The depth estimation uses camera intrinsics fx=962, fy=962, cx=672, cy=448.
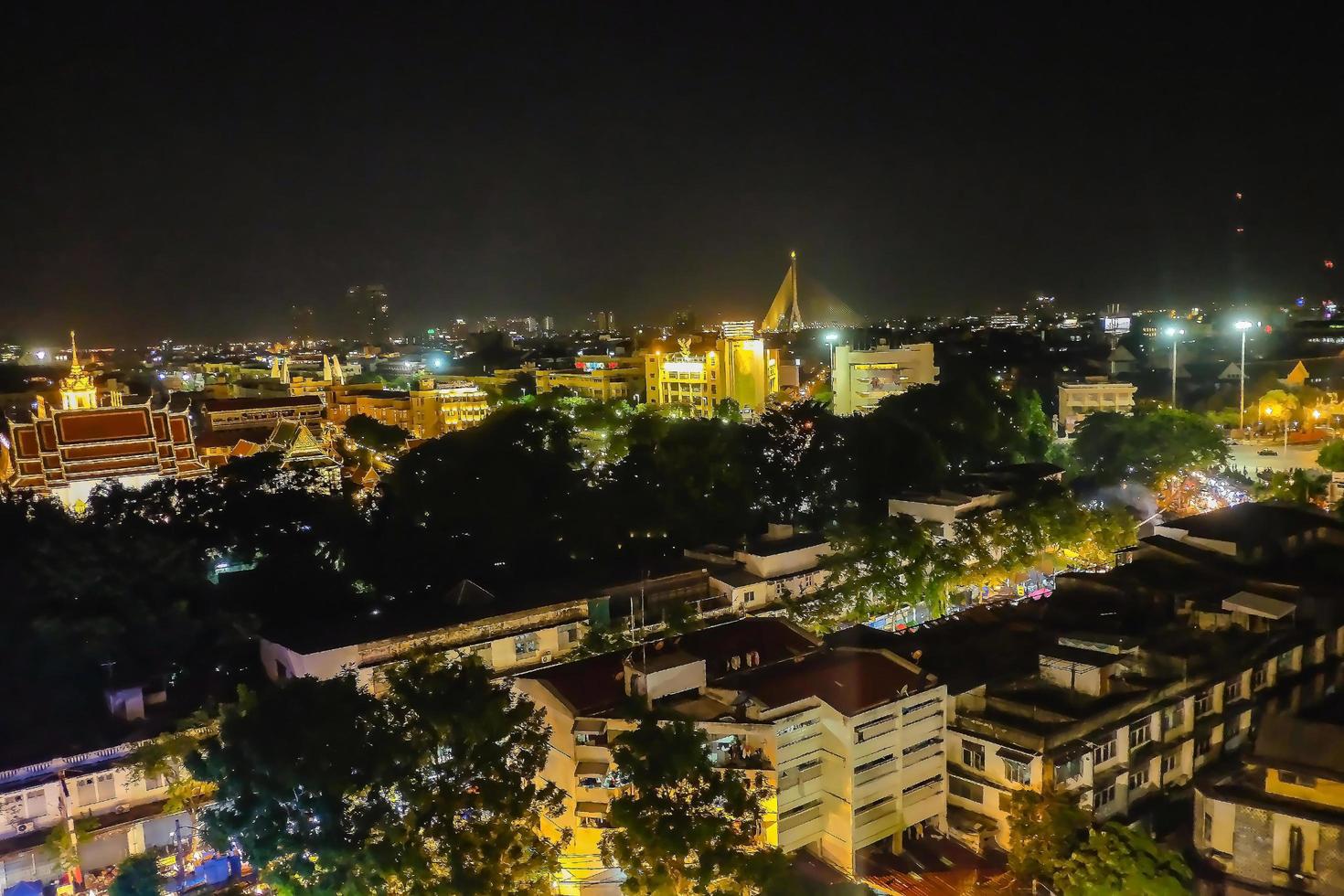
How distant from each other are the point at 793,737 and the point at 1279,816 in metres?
3.25

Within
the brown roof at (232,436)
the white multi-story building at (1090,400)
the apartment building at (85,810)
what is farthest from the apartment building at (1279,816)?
the brown roof at (232,436)

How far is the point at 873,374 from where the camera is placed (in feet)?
85.8

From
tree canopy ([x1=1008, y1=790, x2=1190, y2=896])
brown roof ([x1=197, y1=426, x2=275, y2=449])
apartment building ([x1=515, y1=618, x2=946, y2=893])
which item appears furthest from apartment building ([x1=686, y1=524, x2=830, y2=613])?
brown roof ([x1=197, y1=426, x2=275, y2=449])

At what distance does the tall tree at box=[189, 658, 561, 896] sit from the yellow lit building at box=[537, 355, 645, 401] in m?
27.1

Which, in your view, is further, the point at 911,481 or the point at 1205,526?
the point at 911,481

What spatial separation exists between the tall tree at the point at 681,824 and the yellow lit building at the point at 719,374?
70.2 ft

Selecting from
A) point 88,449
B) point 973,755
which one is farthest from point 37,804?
point 88,449

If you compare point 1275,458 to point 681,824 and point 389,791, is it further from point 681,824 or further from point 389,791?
point 389,791

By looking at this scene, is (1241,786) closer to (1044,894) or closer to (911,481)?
(1044,894)

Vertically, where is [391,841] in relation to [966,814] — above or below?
above

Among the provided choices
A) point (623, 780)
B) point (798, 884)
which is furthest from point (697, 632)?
point (798, 884)

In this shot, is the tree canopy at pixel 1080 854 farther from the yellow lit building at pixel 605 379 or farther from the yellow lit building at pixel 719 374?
the yellow lit building at pixel 605 379

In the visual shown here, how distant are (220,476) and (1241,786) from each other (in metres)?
14.6

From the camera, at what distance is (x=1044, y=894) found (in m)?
6.73
